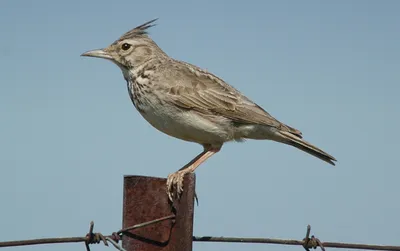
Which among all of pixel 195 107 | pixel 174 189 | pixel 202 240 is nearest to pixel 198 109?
pixel 195 107

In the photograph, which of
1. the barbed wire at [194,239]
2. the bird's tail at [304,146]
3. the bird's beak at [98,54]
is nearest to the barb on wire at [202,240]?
the barbed wire at [194,239]

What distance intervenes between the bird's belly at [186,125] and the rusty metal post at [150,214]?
410 centimetres

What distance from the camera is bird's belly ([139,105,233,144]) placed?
31.5 feet

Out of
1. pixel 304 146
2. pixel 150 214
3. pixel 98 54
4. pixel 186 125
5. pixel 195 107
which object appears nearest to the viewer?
pixel 150 214

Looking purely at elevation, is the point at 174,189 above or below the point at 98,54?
below

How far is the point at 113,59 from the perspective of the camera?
A: 11039mm

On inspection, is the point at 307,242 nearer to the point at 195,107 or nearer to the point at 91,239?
the point at 91,239

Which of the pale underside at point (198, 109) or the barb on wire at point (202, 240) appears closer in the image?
the barb on wire at point (202, 240)

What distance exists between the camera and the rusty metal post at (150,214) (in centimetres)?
549

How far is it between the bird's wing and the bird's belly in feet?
0.44

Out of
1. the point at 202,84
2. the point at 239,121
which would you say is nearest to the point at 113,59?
the point at 202,84

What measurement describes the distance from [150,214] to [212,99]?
16.0 ft

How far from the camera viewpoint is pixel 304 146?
1019 cm

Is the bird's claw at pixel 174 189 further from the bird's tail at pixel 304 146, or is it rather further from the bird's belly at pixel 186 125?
the bird's tail at pixel 304 146
